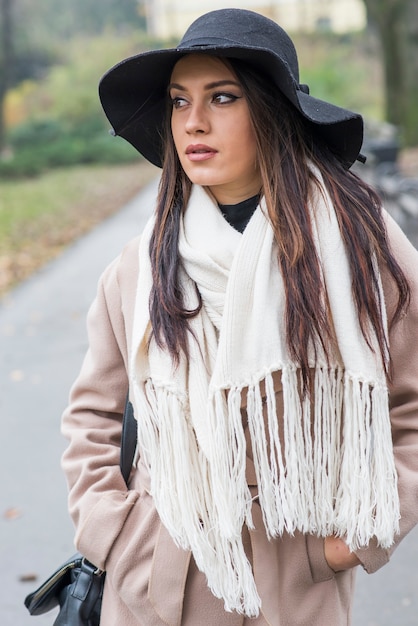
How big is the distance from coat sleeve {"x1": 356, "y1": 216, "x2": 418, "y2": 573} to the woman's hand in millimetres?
28

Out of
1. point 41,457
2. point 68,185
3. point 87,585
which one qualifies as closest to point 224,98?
point 87,585

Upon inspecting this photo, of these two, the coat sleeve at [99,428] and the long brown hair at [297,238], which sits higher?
the long brown hair at [297,238]

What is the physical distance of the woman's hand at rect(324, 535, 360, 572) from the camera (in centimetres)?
188

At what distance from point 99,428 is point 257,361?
0.54 metres

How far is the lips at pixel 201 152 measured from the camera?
1.89m

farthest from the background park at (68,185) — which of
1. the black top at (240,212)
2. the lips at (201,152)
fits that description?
the lips at (201,152)

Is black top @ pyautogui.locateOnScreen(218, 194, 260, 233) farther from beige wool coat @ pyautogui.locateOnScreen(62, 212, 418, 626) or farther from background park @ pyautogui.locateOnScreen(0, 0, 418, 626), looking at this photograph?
background park @ pyautogui.locateOnScreen(0, 0, 418, 626)

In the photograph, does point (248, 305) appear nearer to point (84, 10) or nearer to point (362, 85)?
point (362, 85)

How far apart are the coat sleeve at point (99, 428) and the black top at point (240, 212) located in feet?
0.83

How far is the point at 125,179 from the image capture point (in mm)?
24156

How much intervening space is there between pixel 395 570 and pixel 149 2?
46154 mm

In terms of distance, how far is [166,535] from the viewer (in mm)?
1938

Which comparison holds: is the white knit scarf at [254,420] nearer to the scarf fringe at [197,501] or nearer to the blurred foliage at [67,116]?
the scarf fringe at [197,501]

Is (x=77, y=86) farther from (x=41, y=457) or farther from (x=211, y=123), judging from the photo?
(x=211, y=123)
